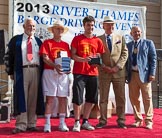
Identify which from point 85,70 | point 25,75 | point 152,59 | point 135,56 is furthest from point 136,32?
point 25,75

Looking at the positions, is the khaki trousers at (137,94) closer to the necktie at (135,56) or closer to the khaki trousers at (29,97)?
the necktie at (135,56)

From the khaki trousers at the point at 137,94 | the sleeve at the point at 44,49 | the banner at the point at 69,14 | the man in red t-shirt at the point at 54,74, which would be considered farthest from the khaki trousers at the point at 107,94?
the banner at the point at 69,14

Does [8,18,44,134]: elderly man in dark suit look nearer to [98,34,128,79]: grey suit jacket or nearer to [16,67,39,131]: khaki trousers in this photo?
[16,67,39,131]: khaki trousers

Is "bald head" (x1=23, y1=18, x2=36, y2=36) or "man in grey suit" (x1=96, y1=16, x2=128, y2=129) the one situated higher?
"bald head" (x1=23, y1=18, x2=36, y2=36)

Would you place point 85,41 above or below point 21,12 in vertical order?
below

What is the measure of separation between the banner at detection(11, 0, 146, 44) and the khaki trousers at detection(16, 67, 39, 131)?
1864 millimetres

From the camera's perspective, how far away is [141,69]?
5.36m

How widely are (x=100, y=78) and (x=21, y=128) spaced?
4.44 ft

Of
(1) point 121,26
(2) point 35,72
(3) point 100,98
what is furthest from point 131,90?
(1) point 121,26

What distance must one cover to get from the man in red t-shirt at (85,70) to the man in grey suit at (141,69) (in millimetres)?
622

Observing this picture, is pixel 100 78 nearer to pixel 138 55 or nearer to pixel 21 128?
pixel 138 55

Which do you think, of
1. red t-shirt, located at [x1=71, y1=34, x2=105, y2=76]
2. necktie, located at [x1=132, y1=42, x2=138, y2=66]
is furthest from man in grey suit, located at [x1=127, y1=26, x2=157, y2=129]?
red t-shirt, located at [x1=71, y1=34, x2=105, y2=76]

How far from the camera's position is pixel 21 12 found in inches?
260

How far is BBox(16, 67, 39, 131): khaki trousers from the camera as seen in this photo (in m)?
4.91
